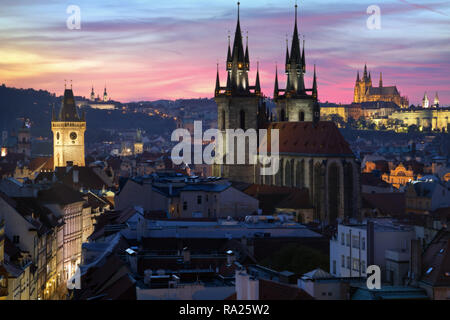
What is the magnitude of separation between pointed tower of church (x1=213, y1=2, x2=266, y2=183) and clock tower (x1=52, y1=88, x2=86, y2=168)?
141 feet

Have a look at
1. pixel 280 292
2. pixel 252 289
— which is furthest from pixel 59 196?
pixel 252 289

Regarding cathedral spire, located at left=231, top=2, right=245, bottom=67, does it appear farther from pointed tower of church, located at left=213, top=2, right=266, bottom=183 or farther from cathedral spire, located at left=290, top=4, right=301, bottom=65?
cathedral spire, located at left=290, top=4, right=301, bottom=65

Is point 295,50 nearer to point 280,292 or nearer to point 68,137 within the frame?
point 68,137

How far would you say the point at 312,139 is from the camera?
3354 inches

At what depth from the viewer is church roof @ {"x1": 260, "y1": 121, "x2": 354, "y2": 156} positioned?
270ft

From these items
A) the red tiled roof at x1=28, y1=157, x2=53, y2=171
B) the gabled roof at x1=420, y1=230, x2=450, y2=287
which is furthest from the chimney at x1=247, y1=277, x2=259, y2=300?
the red tiled roof at x1=28, y1=157, x2=53, y2=171

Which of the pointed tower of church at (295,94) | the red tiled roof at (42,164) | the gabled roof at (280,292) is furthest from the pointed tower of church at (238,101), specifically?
the gabled roof at (280,292)

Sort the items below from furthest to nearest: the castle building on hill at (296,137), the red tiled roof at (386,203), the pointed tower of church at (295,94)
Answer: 1. the pointed tower of church at (295,94)
2. the red tiled roof at (386,203)
3. the castle building on hill at (296,137)

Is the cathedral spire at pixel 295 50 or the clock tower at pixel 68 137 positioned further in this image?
the clock tower at pixel 68 137

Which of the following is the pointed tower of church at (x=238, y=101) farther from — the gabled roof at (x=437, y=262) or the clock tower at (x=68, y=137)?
the gabled roof at (x=437, y=262)

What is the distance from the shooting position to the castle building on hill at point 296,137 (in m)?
81.2
